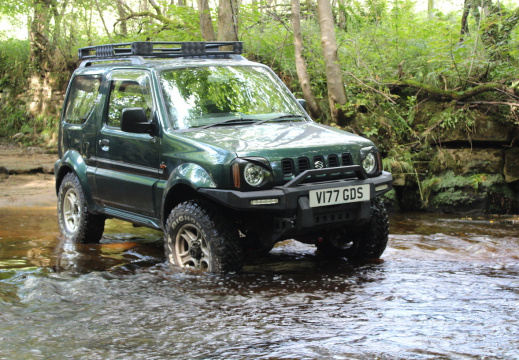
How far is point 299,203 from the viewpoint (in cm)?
504

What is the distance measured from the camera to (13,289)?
513 cm

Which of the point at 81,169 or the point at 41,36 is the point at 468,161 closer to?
the point at 81,169

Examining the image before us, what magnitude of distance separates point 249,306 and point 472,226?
15.4 ft

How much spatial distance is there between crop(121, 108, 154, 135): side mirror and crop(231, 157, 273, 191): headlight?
1.21 m

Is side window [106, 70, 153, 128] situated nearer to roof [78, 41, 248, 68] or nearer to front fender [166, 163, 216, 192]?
roof [78, 41, 248, 68]

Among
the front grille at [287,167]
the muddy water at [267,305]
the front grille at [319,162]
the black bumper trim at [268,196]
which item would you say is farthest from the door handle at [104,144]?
the front grille at [319,162]

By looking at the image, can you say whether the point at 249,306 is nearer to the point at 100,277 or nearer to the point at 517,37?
the point at 100,277

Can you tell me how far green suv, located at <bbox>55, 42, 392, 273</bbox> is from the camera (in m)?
5.09

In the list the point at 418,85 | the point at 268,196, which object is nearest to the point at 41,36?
the point at 418,85

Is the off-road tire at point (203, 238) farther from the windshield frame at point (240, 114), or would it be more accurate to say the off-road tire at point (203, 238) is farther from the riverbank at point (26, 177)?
the riverbank at point (26, 177)

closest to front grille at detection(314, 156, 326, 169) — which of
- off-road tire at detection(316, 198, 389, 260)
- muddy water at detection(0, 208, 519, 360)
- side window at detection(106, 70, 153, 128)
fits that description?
off-road tire at detection(316, 198, 389, 260)

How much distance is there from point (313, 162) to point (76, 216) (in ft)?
11.1

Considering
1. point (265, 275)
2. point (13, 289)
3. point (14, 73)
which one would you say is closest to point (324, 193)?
point (265, 275)

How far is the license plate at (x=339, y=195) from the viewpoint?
5.09 meters
